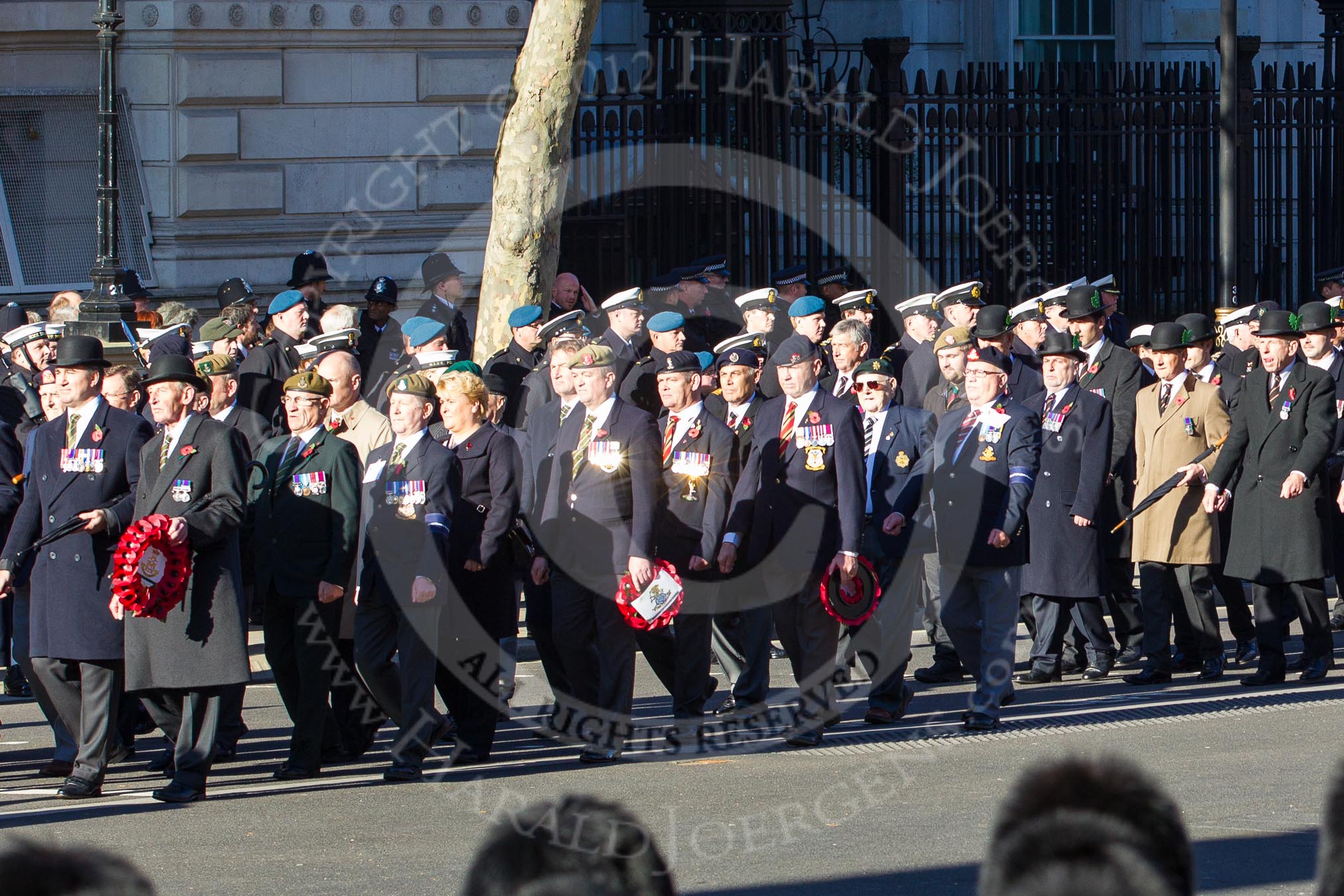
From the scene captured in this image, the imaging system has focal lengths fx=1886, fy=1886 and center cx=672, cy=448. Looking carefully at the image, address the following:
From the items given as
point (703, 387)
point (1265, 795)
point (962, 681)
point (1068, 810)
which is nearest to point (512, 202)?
point (703, 387)

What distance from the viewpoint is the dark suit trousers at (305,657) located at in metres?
8.34

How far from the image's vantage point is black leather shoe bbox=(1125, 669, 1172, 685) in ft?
34.0

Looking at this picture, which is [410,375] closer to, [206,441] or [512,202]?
[206,441]

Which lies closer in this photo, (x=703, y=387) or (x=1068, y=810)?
(x=1068, y=810)

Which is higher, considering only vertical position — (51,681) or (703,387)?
(703,387)

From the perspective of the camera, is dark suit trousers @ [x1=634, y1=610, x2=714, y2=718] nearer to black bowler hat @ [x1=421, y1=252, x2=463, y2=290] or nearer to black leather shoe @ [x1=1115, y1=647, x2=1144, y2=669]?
black leather shoe @ [x1=1115, y1=647, x2=1144, y2=669]

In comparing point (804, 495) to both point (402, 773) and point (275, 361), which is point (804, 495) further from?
point (275, 361)

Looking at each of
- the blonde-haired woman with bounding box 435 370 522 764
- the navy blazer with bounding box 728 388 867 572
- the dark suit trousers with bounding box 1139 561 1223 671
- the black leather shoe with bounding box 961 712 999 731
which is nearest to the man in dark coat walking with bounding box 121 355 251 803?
the blonde-haired woman with bounding box 435 370 522 764

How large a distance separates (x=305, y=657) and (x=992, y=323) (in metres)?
4.78

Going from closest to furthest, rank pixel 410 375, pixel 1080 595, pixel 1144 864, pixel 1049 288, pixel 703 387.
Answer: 1. pixel 1144 864
2. pixel 410 375
3. pixel 1080 595
4. pixel 703 387
5. pixel 1049 288

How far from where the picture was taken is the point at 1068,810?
7.57 ft

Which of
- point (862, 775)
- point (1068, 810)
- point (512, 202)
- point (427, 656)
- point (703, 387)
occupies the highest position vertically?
point (512, 202)

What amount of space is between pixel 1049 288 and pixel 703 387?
7615 mm

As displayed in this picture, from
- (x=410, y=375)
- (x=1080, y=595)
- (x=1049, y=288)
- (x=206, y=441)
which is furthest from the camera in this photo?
(x=1049, y=288)
